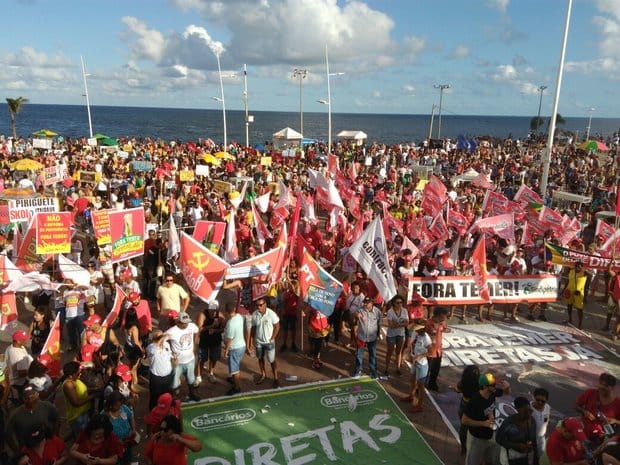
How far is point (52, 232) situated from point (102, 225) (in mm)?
958

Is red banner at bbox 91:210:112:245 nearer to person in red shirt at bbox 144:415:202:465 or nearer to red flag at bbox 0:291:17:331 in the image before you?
red flag at bbox 0:291:17:331

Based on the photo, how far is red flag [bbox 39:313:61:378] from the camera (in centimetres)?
684

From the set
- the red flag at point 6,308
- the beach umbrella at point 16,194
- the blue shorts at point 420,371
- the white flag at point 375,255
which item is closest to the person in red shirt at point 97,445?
the blue shorts at point 420,371

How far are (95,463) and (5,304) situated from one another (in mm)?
4872

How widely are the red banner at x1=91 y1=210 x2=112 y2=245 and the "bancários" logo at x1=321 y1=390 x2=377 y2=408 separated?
16.9 ft

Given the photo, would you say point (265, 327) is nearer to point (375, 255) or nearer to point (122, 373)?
point (122, 373)

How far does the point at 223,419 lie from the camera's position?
712 centimetres

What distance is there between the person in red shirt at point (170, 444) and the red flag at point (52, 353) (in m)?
→ 2.93

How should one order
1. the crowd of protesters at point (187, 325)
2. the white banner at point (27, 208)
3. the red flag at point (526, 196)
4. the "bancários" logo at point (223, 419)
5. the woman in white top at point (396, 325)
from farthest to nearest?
the red flag at point (526, 196) → the white banner at point (27, 208) → the woman in white top at point (396, 325) → the "bancários" logo at point (223, 419) → the crowd of protesters at point (187, 325)

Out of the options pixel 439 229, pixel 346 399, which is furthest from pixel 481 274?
pixel 346 399

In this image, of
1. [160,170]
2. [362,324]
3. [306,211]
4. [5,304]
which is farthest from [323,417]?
[160,170]

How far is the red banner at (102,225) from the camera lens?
9.16 meters

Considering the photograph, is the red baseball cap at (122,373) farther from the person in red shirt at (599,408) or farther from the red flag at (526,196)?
the red flag at (526,196)

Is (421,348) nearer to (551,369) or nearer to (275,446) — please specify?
(275,446)
